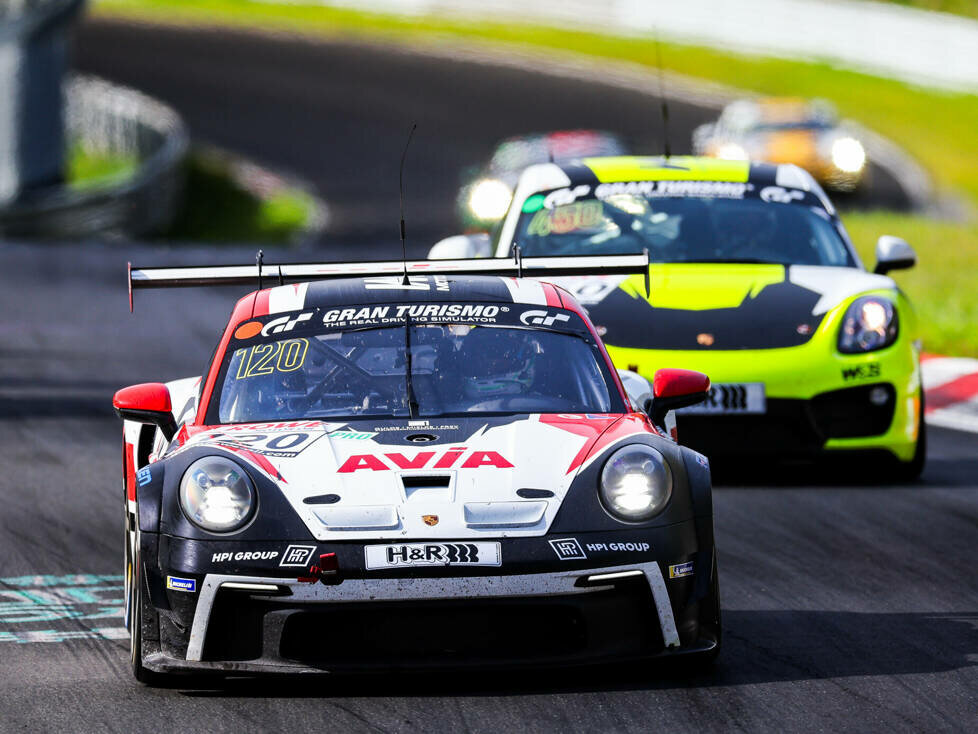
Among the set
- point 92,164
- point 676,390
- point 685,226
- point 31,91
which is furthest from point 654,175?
point 92,164

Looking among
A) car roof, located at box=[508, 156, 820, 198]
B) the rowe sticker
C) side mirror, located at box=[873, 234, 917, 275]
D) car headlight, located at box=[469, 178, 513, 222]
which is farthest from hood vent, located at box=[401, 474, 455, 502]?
car headlight, located at box=[469, 178, 513, 222]

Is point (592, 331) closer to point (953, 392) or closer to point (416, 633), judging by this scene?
point (416, 633)

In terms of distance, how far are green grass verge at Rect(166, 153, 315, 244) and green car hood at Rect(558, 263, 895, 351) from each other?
64.0ft

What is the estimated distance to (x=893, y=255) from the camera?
10.4 metres

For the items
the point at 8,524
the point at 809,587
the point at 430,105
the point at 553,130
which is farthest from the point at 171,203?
the point at 809,587

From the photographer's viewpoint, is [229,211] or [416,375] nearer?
[416,375]

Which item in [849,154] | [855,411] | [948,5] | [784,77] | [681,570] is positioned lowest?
[855,411]

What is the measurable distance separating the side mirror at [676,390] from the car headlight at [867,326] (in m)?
2.93

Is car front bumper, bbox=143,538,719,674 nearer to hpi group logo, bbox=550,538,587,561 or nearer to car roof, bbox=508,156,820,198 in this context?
hpi group logo, bbox=550,538,587,561

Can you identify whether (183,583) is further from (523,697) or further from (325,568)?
(523,697)

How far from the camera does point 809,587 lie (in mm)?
7422

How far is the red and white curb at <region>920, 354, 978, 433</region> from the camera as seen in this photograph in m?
12.0

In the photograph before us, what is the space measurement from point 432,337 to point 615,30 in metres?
46.4

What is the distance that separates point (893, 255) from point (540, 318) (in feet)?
12.9
